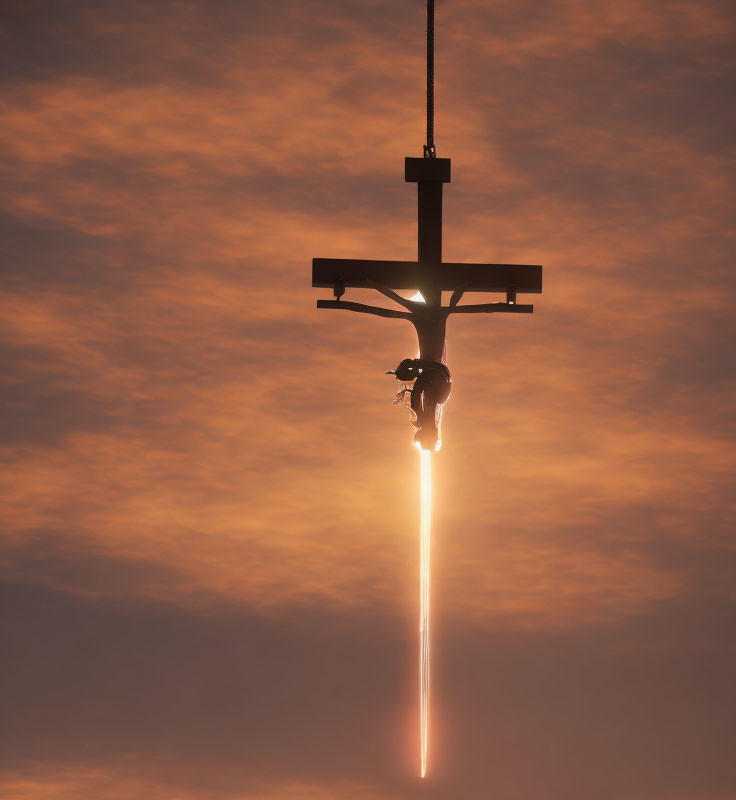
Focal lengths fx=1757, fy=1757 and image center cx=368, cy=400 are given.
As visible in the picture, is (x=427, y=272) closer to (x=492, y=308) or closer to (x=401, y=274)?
(x=401, y=274)

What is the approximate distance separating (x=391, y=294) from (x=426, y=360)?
0.54 metres

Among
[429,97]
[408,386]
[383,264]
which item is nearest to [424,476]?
[408,386]

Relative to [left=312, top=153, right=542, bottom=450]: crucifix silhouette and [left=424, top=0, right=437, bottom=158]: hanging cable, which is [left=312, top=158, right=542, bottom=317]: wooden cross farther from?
[left=424, top=0, right=437, bottom=158]: hanging cable

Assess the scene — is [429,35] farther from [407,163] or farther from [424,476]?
[424,476]

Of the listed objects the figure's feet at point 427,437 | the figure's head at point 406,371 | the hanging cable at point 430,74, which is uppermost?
the hanging cable at point 430,74

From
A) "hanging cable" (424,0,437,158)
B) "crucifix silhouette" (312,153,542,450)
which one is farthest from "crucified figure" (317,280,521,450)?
"hanging cable" (424,0,437,158)

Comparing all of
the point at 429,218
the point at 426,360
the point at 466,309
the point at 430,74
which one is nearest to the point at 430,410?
the point at 426,360

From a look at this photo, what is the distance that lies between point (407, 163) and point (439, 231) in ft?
1.86

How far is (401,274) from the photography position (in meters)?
12.6

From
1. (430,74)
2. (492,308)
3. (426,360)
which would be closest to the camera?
(430,74)

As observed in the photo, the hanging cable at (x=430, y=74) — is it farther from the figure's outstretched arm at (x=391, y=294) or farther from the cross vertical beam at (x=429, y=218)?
the figure's outstretched arm at (x=391, y=294)

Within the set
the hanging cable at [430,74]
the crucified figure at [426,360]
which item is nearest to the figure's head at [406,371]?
the crucified figure at [426,360]

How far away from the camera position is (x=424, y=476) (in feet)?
41.4

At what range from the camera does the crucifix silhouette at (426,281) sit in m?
12.5
